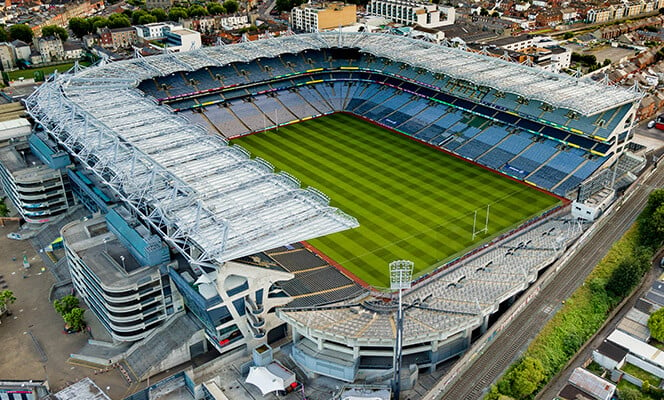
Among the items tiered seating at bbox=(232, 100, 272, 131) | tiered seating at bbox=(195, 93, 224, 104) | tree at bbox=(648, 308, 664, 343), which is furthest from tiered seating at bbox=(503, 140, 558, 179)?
tiered seating at bbox=(195, 93, 224, 104)

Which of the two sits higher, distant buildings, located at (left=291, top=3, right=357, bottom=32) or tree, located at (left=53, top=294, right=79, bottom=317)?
distant buildings, located at (left=291, top=3, right=357, bottom=32)

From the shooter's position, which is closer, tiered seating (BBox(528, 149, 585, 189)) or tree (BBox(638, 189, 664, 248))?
tree (BBox(638, 189, 664, 248))

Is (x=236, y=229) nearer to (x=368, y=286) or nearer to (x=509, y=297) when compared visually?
(x=368, y=286)

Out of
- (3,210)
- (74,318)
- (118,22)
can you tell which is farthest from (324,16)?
(74,318)

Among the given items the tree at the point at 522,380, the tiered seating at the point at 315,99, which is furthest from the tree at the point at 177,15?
the tree at the point at 522,380

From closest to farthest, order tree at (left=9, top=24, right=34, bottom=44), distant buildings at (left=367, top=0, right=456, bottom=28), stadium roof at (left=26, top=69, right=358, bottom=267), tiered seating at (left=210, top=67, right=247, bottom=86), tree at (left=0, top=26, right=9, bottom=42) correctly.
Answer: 1. stadium roof at (left=26, top=69, right=358, bottom=267)
2. tiered seating at (left=210, top=67, right=247, bottom=86)
3. tree at (left=0, top=26, right=9, bottom=42)
4. tree at (left=9, top=24, right=34, bottom=44)
5. distant buildings at (left=367, top=0, right=456, bottom=28)

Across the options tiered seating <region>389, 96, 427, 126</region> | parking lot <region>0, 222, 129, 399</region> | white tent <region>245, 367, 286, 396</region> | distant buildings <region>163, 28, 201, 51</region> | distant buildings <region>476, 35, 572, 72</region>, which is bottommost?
parking lot <region>0, 222, 129, 399</region>

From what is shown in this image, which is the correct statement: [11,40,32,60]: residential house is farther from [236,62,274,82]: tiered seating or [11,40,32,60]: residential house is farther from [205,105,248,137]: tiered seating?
[205,105,248,137]: tiered seating

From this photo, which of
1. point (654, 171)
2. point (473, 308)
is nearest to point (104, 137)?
point (473, 308)
